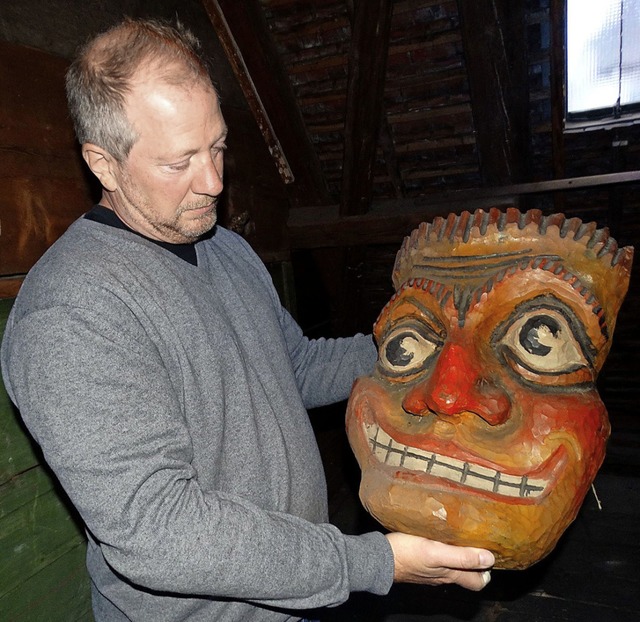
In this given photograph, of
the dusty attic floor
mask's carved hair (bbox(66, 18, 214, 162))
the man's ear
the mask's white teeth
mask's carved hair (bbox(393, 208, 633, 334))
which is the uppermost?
mask's carved hair (bbox(66, 18, 214, 162))

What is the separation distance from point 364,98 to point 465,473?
2.23 meters

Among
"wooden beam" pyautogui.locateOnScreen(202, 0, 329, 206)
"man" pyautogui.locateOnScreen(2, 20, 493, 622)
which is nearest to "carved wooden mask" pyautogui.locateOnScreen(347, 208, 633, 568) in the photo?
"man" pyautogui.locateOnScreen(2, 20, 493, 622)

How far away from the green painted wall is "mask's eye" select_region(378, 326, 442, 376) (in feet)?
3.40

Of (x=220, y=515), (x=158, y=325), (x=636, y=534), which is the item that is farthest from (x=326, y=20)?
(x=636, y=534)

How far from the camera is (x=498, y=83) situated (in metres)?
2.77

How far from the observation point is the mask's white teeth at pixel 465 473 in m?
1.11

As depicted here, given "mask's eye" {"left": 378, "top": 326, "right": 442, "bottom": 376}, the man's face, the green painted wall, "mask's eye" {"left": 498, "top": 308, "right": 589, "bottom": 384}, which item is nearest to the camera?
the man's face

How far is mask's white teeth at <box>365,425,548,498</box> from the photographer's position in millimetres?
1113

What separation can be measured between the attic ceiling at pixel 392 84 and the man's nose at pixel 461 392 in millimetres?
2017

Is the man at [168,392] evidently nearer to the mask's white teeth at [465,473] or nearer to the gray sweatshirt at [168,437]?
the gray sweatshirt at [168,437]

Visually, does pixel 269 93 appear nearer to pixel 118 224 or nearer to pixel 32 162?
pixel 32 162

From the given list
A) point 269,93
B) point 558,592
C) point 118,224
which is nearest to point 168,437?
point 118,224

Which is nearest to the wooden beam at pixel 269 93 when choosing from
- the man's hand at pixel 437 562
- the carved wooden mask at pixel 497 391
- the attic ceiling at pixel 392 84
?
the attic ceiling at pixel 392 84

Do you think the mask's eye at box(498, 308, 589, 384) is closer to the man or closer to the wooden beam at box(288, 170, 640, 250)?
the man
